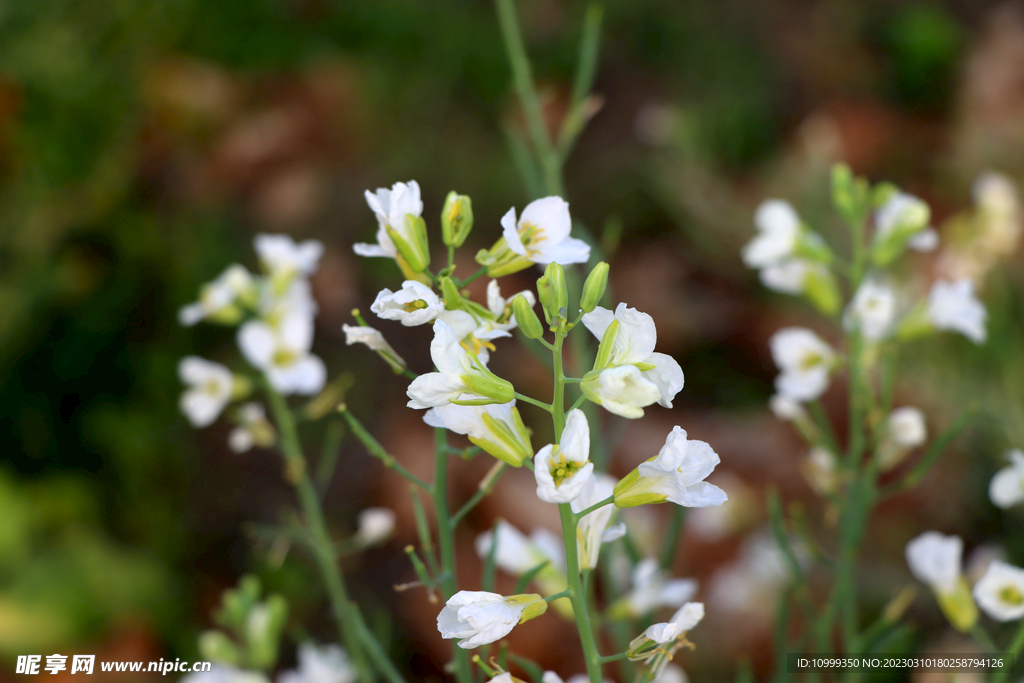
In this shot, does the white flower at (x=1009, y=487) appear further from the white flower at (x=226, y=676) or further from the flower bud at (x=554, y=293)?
the white flower at (x=226, y=676)

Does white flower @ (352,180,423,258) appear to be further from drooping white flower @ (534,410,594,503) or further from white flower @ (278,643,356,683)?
white flower @ (278,643,356,683)

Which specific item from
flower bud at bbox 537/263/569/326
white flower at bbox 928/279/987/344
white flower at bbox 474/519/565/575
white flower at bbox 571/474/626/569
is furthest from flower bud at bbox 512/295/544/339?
white flower at bbox 928/279/987/344

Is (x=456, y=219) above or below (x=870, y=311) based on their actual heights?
above

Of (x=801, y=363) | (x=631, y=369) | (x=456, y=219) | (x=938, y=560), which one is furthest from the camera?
(x=801, y=363)

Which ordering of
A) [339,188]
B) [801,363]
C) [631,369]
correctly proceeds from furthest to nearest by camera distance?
1. [339,188]
2. [801,363]
3. [631,369]

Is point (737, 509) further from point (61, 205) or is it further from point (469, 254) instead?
point (61, 205)

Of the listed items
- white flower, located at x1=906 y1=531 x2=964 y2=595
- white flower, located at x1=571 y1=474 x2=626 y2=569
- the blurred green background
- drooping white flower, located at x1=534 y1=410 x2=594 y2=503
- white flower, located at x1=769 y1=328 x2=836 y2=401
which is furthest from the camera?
the blurred green background

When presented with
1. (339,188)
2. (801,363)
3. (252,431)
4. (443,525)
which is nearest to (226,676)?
(252,431)

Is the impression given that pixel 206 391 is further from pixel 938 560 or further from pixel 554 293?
pixel 938 560
